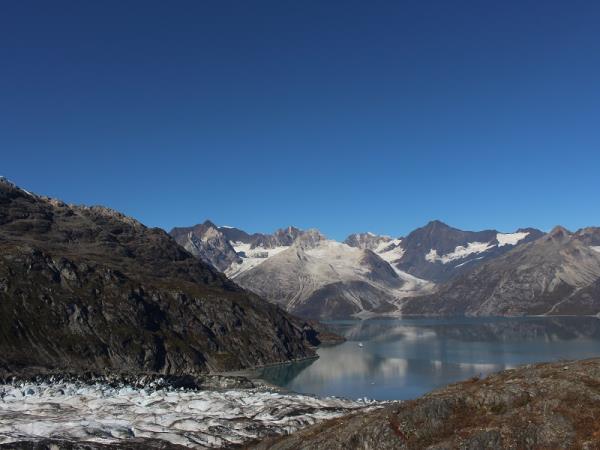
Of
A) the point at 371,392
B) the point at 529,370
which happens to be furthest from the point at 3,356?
the point at 529,370

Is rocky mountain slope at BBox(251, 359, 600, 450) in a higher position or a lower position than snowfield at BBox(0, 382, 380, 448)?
higher

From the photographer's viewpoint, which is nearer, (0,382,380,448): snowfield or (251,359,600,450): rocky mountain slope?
(251,359,600,450): rocky mountain slope

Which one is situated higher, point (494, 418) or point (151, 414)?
point (494, 418)

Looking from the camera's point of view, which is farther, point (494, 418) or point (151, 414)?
point (151, 414)

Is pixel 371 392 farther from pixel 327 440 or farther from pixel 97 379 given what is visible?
pixel 327 440
